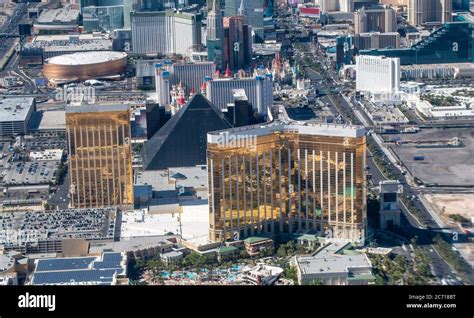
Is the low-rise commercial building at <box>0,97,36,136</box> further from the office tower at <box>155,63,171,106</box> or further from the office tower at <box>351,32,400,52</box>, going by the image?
the office tower at <box>351,32,400,52</box>

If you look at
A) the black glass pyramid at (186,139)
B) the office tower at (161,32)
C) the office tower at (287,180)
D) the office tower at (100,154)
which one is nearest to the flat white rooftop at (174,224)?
the office tower at (287,180)

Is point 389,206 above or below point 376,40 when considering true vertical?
below

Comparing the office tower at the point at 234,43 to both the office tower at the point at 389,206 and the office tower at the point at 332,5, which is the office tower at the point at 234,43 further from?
the office tower at the point at 389,206

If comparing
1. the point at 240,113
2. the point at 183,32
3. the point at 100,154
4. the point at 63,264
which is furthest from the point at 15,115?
the point at 63,264

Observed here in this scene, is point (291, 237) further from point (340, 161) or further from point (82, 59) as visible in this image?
point (82, 59)

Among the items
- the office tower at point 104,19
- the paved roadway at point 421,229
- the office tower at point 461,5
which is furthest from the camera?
the office tower at point 461,5

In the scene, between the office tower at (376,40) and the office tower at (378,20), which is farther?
the office tower at (378,20)

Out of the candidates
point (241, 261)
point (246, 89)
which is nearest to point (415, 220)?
point (241, 261)

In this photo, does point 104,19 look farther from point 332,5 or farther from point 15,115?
point 15,115
